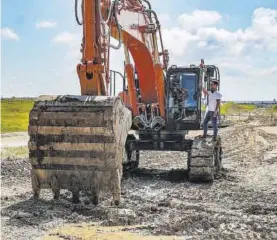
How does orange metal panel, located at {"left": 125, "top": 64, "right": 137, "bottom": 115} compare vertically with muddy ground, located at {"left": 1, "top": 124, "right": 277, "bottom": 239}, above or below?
above

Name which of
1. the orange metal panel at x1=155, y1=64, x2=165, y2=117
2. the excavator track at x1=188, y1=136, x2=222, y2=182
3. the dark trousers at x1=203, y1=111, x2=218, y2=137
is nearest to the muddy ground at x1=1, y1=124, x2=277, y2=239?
the excavator track at x1=188, y1=136, x2=222, y2=182

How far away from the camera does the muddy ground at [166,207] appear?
7977 millimetres

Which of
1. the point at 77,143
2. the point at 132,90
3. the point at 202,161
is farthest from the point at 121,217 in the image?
the point at 132,90

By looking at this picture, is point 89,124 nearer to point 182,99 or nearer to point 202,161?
point 202,161

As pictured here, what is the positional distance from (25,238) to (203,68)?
328 inches

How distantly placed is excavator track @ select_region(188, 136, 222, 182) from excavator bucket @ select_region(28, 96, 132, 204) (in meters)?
3.93

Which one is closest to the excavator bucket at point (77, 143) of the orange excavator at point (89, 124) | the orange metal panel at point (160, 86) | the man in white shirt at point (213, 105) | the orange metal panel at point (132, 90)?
the orange excavator at point (89, 124)

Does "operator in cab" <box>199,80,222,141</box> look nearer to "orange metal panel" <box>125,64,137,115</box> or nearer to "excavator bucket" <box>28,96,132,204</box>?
"orange metal panel" <box>125,64,137,115</box>

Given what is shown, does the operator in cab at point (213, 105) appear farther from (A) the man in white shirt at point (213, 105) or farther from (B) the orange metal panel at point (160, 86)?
(B) the orange metal panel at point (160, 86)

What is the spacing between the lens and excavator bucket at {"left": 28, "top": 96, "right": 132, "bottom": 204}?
8.91m

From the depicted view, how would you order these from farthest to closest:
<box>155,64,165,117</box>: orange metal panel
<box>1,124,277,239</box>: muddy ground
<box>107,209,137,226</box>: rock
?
<box>155,64,165,117</box>: orange metal panel
<box>107,209,137,226</box>: rock
<box>1,124,277,239</box>: muddy ground

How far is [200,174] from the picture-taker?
12898 mm

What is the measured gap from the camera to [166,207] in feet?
31.9

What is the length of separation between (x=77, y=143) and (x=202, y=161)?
183 inches
